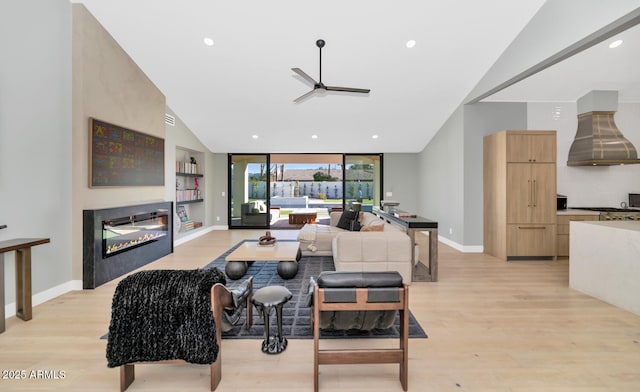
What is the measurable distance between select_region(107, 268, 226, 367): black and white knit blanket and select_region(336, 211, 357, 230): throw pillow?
4156mm

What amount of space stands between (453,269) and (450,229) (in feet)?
6.70

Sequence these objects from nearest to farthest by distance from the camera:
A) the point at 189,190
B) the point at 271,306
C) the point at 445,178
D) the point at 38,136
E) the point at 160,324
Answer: the point at 160,324
the point at 271,306
the point at 38,136
the point at 445,178
the point at 189,190

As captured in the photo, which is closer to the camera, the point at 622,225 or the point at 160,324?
the point at 160,324

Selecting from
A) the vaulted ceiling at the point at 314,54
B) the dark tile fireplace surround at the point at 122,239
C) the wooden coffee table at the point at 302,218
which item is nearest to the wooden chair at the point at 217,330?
the dark tile fireplace surround at the point at 122,239

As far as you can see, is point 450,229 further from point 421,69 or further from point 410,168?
point 421,69

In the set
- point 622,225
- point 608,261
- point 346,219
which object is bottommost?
point 608,261

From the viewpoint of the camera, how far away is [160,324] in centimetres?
176

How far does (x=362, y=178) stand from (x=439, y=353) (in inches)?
265

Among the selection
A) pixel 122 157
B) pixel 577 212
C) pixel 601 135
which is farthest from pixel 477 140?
pixel 122 157

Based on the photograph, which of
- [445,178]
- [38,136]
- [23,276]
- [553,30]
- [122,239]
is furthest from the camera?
[445,178]

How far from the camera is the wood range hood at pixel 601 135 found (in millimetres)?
4977

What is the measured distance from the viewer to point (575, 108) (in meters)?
5.66

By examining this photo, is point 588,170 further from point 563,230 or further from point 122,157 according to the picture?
point 122,157

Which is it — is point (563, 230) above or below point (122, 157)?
below
